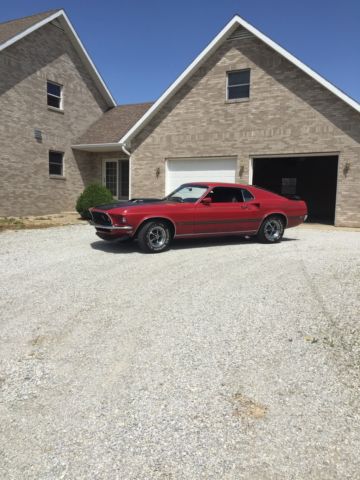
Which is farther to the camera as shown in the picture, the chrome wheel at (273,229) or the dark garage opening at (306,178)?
the dark garage opening at (306,178)

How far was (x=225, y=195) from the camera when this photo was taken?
9.81 meters

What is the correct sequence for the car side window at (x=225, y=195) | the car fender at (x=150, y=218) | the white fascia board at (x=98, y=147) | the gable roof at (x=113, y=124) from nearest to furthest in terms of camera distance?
the car fender at (x=150, y=218) < the car side window at (x=225, y=195) < the white fascia board at (x=98, y=147) < the gable roof at (x=113, y=124)

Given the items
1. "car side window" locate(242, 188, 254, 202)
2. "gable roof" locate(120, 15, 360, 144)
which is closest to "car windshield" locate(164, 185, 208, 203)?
"car side window" locate(242, 188, 254, 202)

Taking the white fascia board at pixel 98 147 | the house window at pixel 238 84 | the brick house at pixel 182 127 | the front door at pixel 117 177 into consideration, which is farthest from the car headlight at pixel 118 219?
the front door at pixel 117 177

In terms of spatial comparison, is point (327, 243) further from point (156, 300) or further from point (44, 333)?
point (44, 333)

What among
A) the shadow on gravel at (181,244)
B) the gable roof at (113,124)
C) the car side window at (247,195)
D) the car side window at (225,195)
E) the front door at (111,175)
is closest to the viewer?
the shadow on gravel at (181,244)

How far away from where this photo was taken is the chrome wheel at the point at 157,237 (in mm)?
8672

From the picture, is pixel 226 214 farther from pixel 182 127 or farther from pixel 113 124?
pixel 113 124

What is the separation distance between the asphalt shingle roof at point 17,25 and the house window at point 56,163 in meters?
5.22

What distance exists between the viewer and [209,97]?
54.1 feet

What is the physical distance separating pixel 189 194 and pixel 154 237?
1.53 m

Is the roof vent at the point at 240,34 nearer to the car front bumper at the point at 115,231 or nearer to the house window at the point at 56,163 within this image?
the house window at the point at 56,163

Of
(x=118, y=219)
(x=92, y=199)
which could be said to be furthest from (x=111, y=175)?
(x=118, y=219)

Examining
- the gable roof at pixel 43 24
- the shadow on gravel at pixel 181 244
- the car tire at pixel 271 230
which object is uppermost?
the gable roof at pixel 43 24
